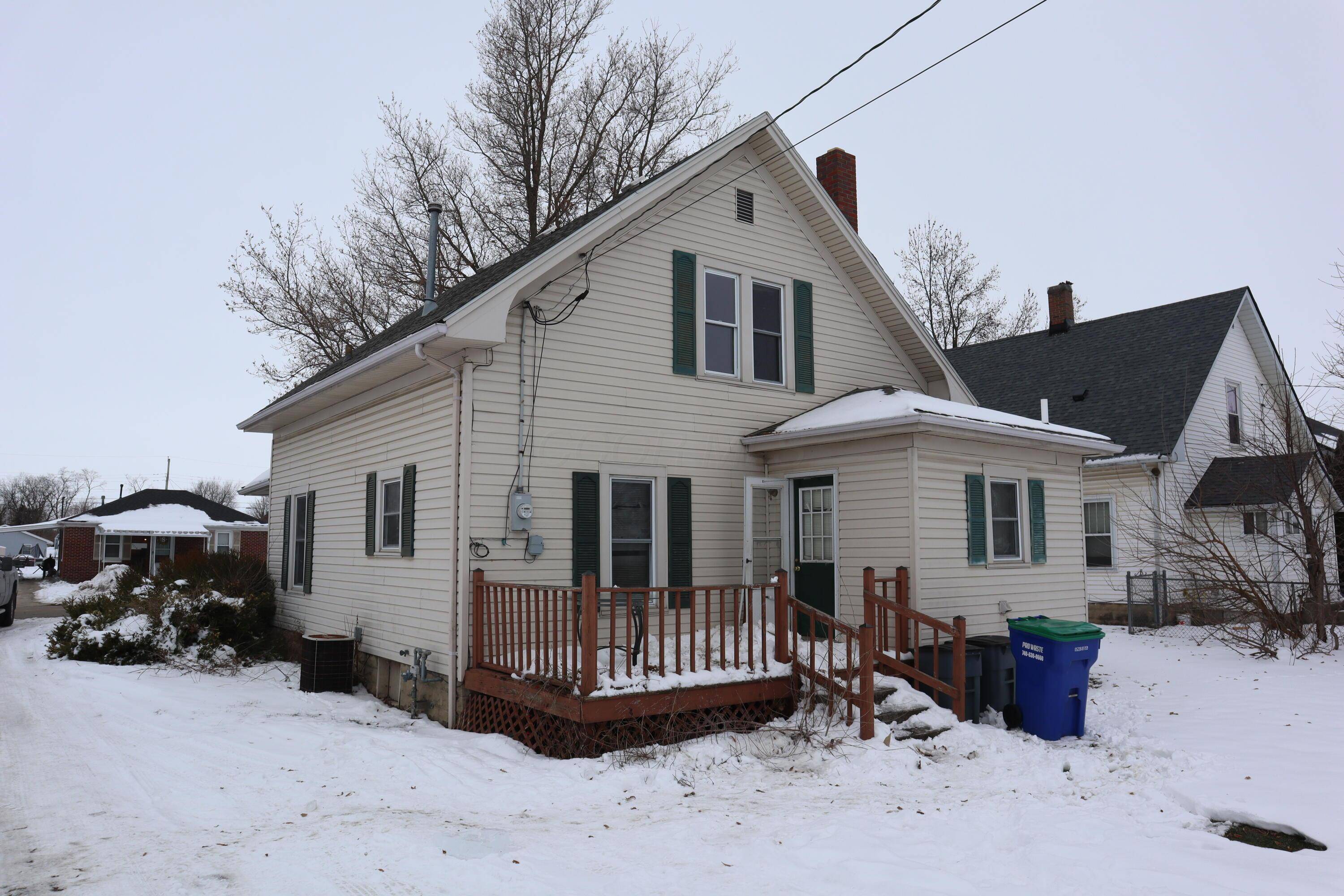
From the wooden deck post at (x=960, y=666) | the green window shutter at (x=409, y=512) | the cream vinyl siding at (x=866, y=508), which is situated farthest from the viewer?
the green window shutter at (x=409, y=512)

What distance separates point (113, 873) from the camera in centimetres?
475

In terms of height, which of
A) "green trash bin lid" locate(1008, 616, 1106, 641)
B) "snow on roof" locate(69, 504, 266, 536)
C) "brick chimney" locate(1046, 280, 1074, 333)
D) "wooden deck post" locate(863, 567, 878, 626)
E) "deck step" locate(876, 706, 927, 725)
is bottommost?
"deck step" locate(876, 706, 927, 725)

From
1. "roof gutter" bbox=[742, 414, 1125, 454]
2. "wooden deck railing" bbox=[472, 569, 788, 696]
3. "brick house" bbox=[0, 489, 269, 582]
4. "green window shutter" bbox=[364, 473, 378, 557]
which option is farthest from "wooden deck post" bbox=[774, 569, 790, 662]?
Answer: "brick house" bbox=[0, 489, 269, 582]

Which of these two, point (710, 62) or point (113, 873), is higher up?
point (710, 62)

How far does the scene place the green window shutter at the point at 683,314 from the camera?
11117 millimetres

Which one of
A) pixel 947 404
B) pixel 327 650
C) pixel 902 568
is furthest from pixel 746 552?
pixel 327 650

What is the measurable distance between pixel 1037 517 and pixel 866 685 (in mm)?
4787

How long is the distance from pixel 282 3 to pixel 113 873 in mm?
12641

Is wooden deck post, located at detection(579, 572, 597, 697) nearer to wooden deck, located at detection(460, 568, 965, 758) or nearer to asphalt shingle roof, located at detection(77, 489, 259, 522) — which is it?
wooden deck, located at detection(460, 568, 965, 758)

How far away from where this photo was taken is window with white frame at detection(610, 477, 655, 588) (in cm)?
1025

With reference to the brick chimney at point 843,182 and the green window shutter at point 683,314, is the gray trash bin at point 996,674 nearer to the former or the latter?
the green window shutter at point 683,314

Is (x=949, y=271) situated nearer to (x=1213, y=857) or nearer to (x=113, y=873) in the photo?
(x=1213, y=857)

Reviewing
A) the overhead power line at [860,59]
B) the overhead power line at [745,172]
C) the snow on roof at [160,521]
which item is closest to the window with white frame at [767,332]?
the overhead power line at [745,172]

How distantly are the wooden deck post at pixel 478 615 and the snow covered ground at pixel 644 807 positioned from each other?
82 centimetres
